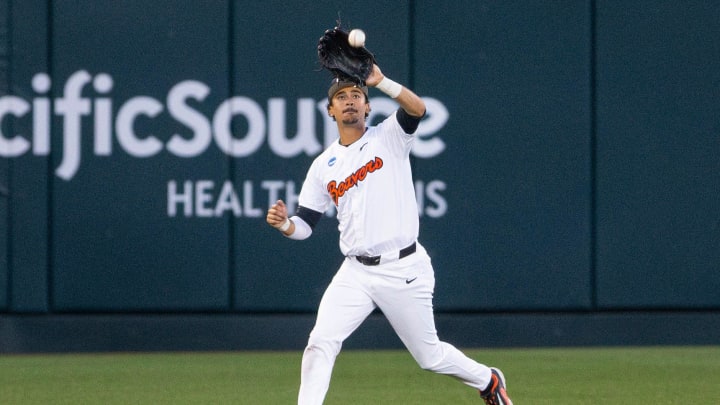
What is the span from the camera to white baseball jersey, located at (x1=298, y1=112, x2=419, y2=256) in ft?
22.1

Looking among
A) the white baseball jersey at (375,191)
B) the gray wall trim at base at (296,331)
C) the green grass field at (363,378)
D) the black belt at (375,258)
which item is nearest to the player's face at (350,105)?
the white baseball jersey at (375,191)

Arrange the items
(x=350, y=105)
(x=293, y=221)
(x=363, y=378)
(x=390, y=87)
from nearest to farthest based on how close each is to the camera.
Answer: (x=390, y=87)
(x=350, y=105)
(x=293, y=221)
(x=363, y=378)

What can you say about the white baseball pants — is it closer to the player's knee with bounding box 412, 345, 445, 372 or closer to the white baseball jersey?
the player's knee with bounding box 412, 345, 445, 372

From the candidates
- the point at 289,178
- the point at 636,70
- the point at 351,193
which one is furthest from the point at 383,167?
the point at 636,70

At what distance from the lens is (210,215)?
10.9 metres

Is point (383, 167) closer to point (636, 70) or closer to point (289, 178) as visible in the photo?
point (289, 178)

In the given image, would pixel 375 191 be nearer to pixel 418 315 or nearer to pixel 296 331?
pixel 418 315

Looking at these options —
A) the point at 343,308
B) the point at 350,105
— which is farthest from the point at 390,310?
the point at 350,105

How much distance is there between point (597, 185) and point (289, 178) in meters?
2.71

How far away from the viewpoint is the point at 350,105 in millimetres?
6844

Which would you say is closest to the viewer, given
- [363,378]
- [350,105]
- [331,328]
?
[331,328]

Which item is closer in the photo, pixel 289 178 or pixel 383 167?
pixel 383 167

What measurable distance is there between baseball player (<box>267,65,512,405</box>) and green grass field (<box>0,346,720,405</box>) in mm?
1408

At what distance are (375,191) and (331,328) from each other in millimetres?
782
